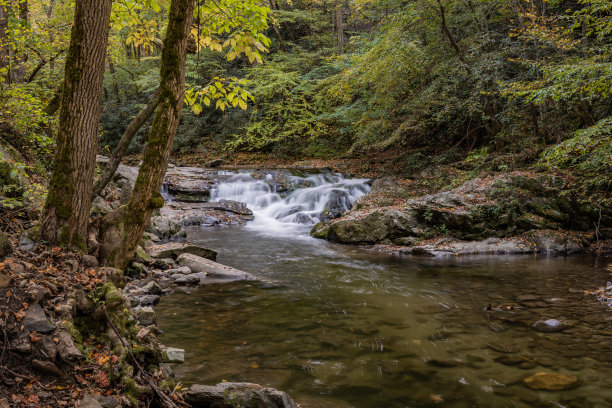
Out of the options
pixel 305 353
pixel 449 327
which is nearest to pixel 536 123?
pixel 449 327

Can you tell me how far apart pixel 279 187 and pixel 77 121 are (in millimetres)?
13394

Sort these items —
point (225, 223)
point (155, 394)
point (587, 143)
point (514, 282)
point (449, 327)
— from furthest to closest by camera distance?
1. point (225, 223)
2. point (587, 143)
3. point (514, 282)
4. point (449, 327)
5. point (155, 394)

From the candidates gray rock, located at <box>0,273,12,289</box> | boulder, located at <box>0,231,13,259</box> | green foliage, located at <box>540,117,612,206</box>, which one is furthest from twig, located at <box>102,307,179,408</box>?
green foliage, located at <box>540,117,612,206</box>

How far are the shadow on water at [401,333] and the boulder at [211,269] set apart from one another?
504mm

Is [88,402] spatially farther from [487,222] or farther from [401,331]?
[487,222]

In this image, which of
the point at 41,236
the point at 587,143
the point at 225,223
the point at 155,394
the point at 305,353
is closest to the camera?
the point at 155,394

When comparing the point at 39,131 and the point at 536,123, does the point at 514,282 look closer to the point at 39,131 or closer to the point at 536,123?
the point at 536,123

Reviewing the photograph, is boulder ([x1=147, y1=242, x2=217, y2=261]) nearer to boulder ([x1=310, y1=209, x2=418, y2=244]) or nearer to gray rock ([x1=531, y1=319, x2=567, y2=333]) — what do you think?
boulder ([x1=310, y1=209, x2=418, y2=244])

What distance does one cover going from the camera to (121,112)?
29.4 metres

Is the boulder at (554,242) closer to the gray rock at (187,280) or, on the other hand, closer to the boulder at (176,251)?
the boulder at (176,251)

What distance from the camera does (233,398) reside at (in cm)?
295

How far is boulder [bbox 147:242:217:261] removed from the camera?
26.7 ft

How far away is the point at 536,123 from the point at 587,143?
17.5 ft

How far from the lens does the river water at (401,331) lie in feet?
12.1
